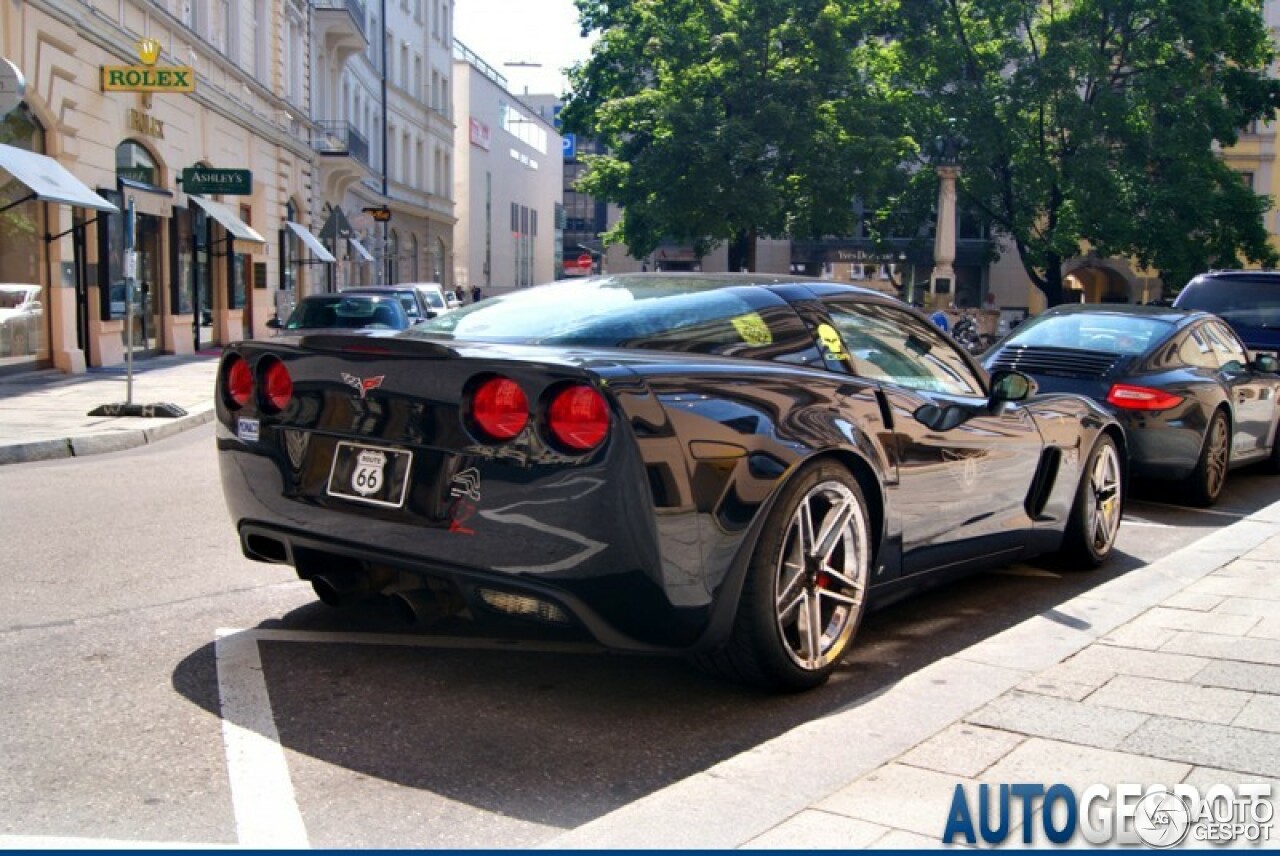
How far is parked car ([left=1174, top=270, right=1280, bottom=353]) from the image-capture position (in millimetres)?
13812

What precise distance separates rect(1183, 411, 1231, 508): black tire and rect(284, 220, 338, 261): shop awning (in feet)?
85.2

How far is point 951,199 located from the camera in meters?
31.7

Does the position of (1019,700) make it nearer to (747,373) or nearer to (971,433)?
(747,373)

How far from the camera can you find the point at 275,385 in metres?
4.36

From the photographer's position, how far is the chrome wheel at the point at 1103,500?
6.32 m

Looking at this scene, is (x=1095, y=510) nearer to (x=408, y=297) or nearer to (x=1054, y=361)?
(x=1054, y=361)

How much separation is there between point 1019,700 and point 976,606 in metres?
2.01

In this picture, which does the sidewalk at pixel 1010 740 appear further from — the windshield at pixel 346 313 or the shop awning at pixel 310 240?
the shop awning at pixel 310 240

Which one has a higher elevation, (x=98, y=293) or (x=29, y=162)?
(x=29, y=162)

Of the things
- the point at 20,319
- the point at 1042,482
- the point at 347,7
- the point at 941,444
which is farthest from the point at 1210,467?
the point at 347,7

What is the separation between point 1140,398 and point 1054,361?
0.63 metres

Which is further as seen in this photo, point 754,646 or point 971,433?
point 971,433

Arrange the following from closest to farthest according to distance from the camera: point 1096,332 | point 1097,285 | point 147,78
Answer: point 1096,332 < point 147,78 < point 1097,285

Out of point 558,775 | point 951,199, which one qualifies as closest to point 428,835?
point 558,775
